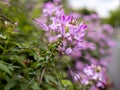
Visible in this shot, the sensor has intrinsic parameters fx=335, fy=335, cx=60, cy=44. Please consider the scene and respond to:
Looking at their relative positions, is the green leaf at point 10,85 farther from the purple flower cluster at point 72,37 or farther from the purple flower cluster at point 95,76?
the purple flower cluster at point 95,76

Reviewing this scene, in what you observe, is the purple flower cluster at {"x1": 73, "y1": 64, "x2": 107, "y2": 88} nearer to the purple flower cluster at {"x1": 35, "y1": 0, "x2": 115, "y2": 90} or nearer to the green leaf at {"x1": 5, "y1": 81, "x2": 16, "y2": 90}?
the purple flower cluster at {"x1": 35, "y1": 0, "x2": 115, "y2": 90}

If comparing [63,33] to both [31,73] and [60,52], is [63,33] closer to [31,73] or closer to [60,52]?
[60,52]

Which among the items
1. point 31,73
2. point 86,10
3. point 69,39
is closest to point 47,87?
point 31,73

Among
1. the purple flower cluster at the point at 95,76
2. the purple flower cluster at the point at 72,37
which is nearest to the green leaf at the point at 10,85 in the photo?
the purple flower cluster at the point at 72,37

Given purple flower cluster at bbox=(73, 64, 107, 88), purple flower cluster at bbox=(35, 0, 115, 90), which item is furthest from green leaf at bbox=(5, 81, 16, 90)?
purple flower cluster at bbox=(73, 64, 107, 88)

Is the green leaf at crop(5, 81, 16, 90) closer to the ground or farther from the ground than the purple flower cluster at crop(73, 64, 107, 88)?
farther from the ground

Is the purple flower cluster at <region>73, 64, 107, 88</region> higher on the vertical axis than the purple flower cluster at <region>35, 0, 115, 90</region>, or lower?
lower

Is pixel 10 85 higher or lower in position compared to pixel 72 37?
lower

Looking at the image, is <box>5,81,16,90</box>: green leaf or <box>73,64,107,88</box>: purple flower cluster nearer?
<box>5,81,16,90</box>: green leaf

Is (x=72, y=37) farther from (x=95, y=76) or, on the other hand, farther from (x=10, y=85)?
(x=95, y=76)

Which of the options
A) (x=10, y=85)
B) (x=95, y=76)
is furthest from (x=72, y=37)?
(x=95, y=76)

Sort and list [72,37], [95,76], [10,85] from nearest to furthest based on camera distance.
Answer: [72,37], [10,85], [95,76]
